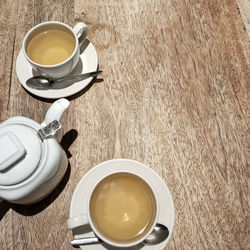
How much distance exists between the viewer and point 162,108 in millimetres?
843

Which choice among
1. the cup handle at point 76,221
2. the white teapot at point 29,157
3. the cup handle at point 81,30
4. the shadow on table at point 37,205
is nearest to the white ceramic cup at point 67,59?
the cup handle at point 81,30

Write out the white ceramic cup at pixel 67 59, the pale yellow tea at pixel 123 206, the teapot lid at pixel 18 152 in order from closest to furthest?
1. the teapot lid at pixel 18 152
2. the pale yellow tea at pixel 123 206
3. the white ceramic cup at pixel 67 59

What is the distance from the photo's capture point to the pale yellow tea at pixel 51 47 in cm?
82

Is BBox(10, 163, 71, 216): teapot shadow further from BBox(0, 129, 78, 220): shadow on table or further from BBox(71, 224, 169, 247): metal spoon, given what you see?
BBox(71, 224, 169, 247): metal spoon

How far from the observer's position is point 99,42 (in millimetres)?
914

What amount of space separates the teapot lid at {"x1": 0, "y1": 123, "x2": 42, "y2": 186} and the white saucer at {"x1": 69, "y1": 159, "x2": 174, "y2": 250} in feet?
0.59

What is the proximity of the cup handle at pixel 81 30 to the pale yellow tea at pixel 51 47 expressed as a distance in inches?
0.9

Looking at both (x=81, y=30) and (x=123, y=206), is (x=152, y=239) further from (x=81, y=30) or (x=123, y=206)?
(x=81, y=30)

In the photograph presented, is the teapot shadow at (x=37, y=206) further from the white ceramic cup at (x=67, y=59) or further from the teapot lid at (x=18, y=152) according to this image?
the white ceramic cup at (x=67, y=59)

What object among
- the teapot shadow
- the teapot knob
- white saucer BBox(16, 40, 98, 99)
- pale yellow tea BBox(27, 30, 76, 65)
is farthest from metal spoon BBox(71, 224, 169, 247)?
pale yellow tea BBox(27, 30, 76, 65)

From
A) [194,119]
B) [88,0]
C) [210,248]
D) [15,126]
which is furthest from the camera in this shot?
[88,0]

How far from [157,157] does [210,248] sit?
0.91 ft

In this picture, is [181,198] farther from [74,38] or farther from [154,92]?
[74,38]

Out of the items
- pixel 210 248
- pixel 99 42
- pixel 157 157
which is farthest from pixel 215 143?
pixel 99 42
